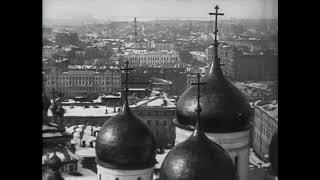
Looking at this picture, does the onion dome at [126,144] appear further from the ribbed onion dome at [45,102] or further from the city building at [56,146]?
the ribbed onion dome at [45,102]

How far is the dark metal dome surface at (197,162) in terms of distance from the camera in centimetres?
556

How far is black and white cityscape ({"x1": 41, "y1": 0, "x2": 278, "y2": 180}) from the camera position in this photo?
5.90 m

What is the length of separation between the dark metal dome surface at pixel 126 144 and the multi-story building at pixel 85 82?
0.51 metres

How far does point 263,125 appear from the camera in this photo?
6883mm

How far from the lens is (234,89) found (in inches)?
263

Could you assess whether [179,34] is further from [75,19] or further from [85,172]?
[85,172]

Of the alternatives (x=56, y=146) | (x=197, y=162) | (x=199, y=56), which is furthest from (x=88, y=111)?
(x=197, y=162)

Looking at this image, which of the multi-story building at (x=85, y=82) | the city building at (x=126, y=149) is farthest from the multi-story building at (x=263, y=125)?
the multi-story building at (x=85, y=82)

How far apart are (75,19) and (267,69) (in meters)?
1.91

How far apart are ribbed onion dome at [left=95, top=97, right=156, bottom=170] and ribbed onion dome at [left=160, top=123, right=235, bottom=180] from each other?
270 mm

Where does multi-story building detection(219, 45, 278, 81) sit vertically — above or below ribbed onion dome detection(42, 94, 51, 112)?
above

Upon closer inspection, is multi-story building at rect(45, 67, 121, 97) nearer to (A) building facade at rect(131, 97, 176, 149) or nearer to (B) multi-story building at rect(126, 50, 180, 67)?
(B) multi-story building at rect(126, 50, 180, 67)

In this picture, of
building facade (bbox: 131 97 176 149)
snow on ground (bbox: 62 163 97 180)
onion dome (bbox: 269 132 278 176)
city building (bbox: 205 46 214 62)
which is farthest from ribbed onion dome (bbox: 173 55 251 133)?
snow on ground (bbox: 62 163 97 180)
